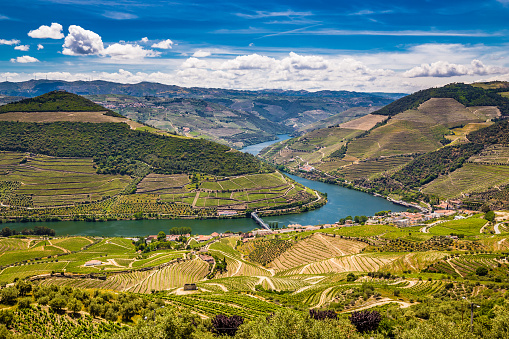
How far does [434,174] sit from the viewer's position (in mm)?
139625

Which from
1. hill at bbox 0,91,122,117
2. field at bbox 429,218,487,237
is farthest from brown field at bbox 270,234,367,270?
hill at bbox 0,91,122,117

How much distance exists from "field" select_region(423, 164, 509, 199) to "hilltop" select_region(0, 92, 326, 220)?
144ft

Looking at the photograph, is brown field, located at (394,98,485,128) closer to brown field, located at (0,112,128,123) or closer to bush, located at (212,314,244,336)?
brown field, located at (0,112,128,123)

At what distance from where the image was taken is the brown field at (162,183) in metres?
121

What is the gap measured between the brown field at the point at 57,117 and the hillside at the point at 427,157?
9276 cm

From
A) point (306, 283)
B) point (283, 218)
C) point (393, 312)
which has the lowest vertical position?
point (283, 218)

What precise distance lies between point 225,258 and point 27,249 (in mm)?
40375

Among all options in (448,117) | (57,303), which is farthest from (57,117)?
(448,117)

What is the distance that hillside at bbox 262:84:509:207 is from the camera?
417 feet

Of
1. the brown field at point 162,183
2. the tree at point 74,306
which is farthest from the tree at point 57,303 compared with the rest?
the brown field at point 162,183

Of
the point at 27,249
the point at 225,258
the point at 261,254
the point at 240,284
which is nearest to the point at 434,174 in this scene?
the point at 261,254

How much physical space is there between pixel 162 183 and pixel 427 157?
355 feet

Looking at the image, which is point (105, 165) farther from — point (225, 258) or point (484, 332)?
point (484, 332)

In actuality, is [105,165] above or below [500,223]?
above
